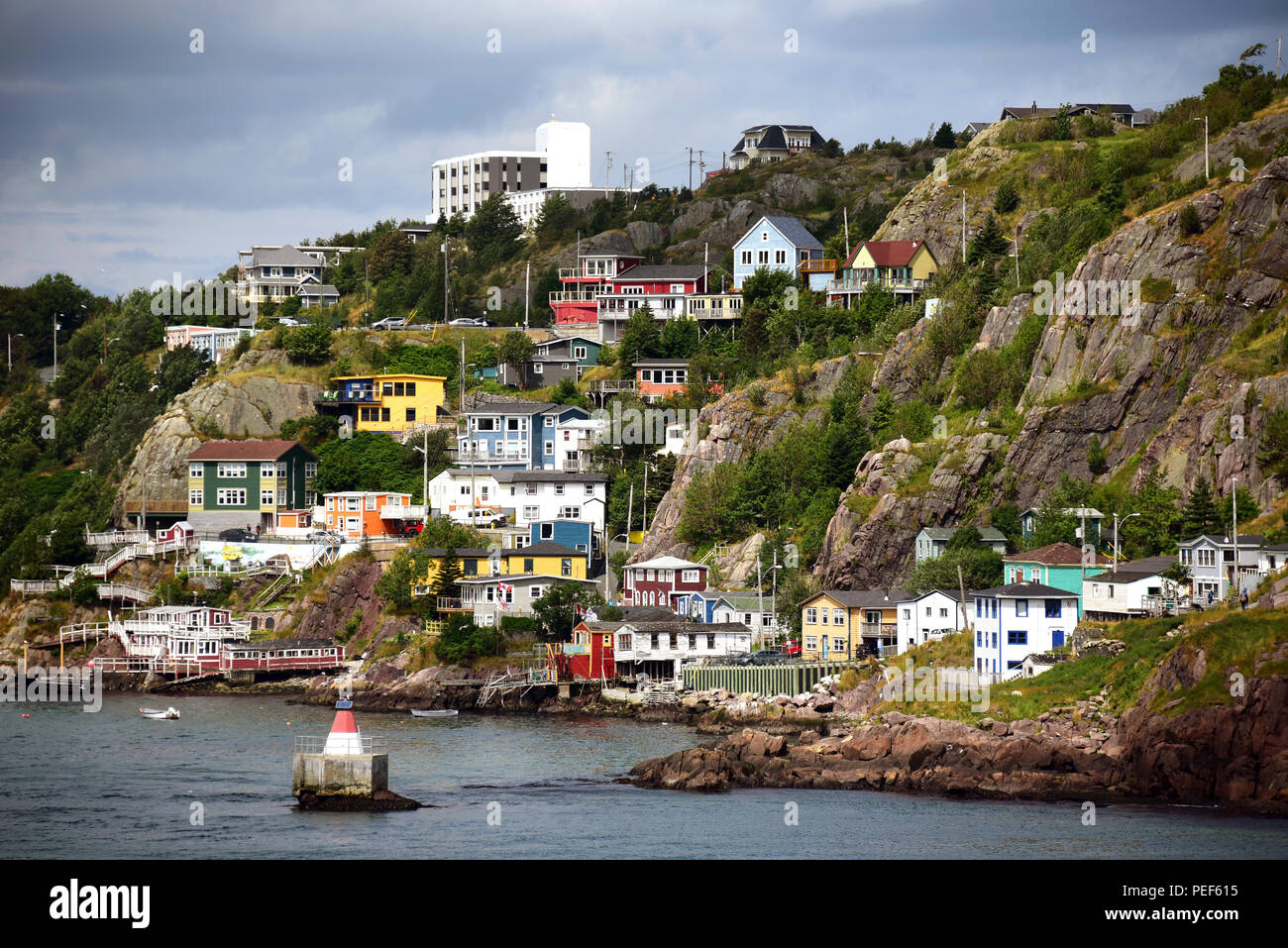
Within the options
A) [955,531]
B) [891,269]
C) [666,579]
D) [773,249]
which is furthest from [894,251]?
[955,531]

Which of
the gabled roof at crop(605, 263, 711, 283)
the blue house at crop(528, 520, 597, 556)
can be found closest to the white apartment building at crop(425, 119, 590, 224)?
the gabled roof at crop(605, 263, 711, 283)

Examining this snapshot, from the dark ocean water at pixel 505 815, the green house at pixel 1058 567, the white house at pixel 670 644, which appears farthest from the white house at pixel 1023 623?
the white house at pixel 670 644

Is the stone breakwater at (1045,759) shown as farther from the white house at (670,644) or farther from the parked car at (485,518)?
the parked car at (485,518)

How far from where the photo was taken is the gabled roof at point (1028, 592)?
55438mm

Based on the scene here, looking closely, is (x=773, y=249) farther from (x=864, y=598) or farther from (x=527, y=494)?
(x=864, y=598)

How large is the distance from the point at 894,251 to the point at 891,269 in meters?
1.11

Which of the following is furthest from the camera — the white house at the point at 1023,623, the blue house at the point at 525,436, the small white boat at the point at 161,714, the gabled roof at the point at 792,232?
the gabled roof at the point at 792,232

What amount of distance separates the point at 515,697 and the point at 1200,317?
30.6m

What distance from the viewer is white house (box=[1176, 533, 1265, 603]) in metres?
52.1

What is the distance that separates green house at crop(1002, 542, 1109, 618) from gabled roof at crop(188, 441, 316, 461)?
39.9 metres

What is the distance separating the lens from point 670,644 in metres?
66.0

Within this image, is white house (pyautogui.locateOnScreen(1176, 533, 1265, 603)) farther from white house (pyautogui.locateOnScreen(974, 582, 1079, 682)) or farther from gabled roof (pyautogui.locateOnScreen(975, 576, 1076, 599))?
white house (pyautogui.locateOnScreen(974, 582, 1079, 682))
